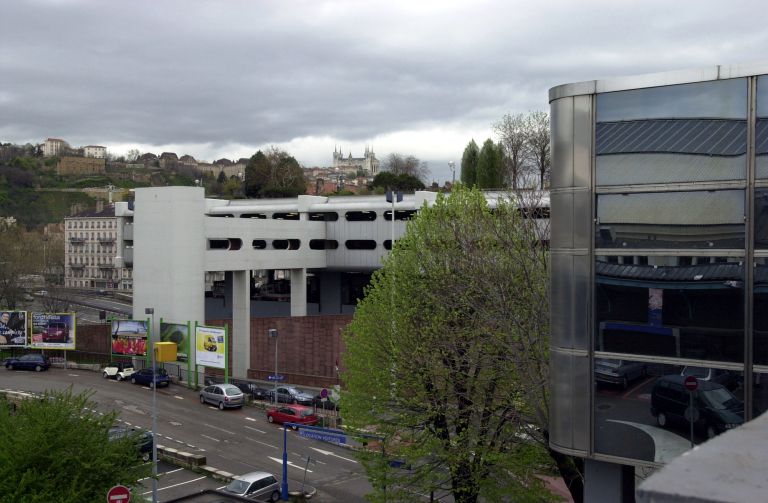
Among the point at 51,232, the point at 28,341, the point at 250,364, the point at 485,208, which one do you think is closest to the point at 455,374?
the point at 485,208

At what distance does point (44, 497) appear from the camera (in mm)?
15914

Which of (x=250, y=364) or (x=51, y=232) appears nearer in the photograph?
(x=250, y=364)

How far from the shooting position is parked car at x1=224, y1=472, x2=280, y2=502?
81.5ft

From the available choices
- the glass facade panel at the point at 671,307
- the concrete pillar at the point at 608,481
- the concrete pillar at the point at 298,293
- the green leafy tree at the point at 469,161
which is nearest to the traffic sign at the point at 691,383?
the glass facade panel at the point at 671,307

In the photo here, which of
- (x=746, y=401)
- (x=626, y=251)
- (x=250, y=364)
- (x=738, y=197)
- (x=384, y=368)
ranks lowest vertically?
(x=250, y=364)

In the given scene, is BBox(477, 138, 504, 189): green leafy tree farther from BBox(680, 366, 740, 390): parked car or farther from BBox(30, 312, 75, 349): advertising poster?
BBox(680, 366, 740, 390): parked car

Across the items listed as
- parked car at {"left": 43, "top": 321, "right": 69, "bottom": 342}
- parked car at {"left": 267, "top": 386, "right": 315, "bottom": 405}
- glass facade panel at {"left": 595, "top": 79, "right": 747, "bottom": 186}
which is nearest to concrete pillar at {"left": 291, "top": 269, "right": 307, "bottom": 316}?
parked car at {"left": 267, "top": 386, "right": 315, "bottom": 405}

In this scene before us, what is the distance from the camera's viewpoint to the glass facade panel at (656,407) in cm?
1095

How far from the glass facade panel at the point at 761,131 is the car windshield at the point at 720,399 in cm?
317

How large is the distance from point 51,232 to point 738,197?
143603mm

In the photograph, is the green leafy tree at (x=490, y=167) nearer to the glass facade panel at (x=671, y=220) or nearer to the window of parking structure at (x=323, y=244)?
the window of parking structure at (x=323, y=244)

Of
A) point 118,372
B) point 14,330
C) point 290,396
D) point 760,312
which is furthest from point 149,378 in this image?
point 760,312

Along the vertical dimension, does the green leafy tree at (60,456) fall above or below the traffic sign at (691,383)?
below

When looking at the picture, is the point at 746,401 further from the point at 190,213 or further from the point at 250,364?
the point at 250,364
